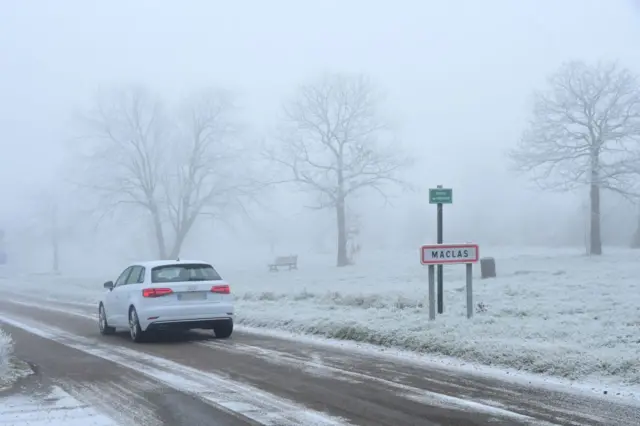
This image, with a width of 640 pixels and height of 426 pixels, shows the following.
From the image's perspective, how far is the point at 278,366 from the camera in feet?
34.1

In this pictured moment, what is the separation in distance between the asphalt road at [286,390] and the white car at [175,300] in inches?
23.9

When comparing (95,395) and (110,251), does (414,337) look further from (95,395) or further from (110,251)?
(110,251)

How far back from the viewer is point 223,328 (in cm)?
1434

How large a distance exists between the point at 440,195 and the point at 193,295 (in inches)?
191

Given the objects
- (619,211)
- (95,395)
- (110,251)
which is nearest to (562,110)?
(619,211)

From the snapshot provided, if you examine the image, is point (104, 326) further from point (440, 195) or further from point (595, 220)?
point (595, 220)

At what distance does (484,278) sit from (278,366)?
17220mm

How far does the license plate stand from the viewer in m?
13.8

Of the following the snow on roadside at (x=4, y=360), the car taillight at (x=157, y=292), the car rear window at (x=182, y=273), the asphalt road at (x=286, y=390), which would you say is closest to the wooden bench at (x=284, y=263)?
the car rear window at (x=182, y=273)

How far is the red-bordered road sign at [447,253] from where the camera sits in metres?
12.9

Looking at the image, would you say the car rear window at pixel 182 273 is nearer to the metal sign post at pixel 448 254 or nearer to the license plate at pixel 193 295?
the license plate at pixel 193 295

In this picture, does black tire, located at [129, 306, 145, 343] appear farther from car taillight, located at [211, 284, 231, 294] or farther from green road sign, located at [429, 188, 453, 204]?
green road sign, located at [429, 188, 453, 204]

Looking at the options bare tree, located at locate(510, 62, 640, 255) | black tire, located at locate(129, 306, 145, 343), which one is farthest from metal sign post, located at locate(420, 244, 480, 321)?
bare tree, located at locate(510, 62, 640, 255)

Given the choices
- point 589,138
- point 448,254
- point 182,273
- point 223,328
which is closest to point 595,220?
point 589,138
